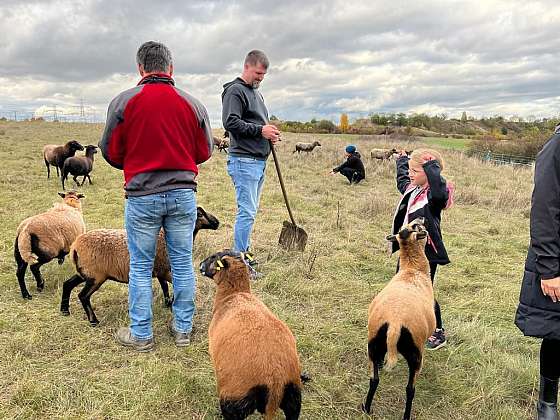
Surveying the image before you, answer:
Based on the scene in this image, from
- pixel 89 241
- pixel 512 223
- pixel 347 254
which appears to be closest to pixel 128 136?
pixel 89 241

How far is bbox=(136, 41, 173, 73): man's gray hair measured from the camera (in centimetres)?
347

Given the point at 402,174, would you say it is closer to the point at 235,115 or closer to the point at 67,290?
the point at 235,115

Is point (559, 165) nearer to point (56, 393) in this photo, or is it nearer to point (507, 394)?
point (507, 394)

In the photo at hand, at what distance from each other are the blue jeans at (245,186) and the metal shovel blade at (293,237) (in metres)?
1.50

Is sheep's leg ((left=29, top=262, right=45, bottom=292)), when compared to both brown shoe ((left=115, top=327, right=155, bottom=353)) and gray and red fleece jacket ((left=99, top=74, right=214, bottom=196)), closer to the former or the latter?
brown shoe ((left=115, top=327, right=155, bottom=353))

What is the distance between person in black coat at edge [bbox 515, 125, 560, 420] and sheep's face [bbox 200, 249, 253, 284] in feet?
6.83

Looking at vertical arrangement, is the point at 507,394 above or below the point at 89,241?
below

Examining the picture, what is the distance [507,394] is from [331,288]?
8.11ft

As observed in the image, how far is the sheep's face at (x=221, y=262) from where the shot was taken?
3514 mm

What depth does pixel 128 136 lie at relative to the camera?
3449mm

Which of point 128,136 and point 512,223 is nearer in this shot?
point 128,136

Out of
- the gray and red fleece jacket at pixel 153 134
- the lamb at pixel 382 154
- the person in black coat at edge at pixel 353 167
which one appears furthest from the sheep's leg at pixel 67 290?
the lamb at pixel 382 154

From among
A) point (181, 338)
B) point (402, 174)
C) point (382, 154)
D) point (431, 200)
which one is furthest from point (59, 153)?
point (382, 154)

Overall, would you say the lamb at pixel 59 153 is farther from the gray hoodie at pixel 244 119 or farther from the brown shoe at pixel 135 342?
the brown shoe at pixel 135 342
